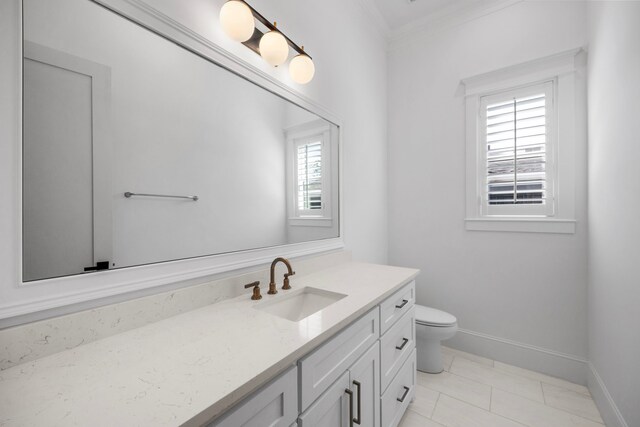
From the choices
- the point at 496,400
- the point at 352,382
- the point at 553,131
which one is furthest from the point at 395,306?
the point at 553,131

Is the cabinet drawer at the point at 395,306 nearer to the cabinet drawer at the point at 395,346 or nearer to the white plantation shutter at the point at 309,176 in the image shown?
the cabinet drawer at the point at 395,346

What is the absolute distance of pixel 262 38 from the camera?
4.32 ft

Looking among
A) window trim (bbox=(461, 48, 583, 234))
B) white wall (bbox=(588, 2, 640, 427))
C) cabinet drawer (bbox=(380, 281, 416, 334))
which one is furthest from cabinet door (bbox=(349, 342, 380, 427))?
window trim (bbox=(461, 48, 583, 234))

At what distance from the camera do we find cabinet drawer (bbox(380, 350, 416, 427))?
1.31 meters

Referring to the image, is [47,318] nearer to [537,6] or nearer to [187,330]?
[187,330]

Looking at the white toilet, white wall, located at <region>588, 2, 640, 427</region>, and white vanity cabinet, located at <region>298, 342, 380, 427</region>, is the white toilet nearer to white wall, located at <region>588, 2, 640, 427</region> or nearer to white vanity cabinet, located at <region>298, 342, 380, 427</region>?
white wall, located at <region>588, 2, 640, 427</region>

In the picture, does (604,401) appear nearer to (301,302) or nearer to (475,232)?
(475,232)

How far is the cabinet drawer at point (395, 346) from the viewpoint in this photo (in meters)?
1.29

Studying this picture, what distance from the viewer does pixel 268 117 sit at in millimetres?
1466

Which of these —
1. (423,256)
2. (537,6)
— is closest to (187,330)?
(423,256)

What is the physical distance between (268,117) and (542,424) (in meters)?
2.35

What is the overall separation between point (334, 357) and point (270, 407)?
0.30 meters

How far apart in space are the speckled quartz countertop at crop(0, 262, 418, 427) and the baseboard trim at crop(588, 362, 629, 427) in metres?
1.58

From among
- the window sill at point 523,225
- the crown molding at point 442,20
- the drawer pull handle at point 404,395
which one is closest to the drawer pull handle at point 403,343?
the drawer pull handle at point 404,395
